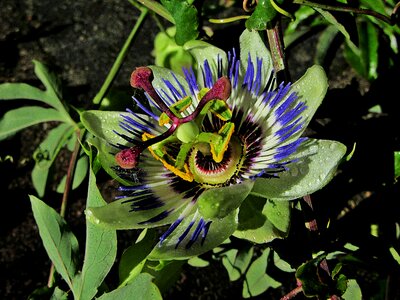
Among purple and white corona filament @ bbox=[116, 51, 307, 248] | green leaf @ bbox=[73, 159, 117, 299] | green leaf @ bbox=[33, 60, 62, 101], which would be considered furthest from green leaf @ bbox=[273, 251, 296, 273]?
green leaf @ bbox=[33, 60, 62, 101]

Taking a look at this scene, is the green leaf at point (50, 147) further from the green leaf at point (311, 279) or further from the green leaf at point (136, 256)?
the green leaf at point (311, 279)

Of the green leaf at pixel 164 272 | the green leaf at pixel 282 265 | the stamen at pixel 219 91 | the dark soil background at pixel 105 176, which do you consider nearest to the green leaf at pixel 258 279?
the green leaf at pixel 282 265

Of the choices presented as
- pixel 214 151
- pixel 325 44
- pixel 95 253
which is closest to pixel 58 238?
pixel 95 253

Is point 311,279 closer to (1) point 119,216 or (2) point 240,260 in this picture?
(1) point 119,216

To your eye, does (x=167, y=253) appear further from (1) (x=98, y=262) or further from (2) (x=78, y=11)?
(2) (x=78, y=11)

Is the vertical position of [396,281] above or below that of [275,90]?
below

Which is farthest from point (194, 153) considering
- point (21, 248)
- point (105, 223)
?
point (21, 248)

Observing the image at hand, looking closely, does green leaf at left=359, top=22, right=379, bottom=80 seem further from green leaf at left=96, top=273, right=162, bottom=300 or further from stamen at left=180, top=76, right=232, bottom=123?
green leaf at left=96, top=273, right=162, bottom=300
